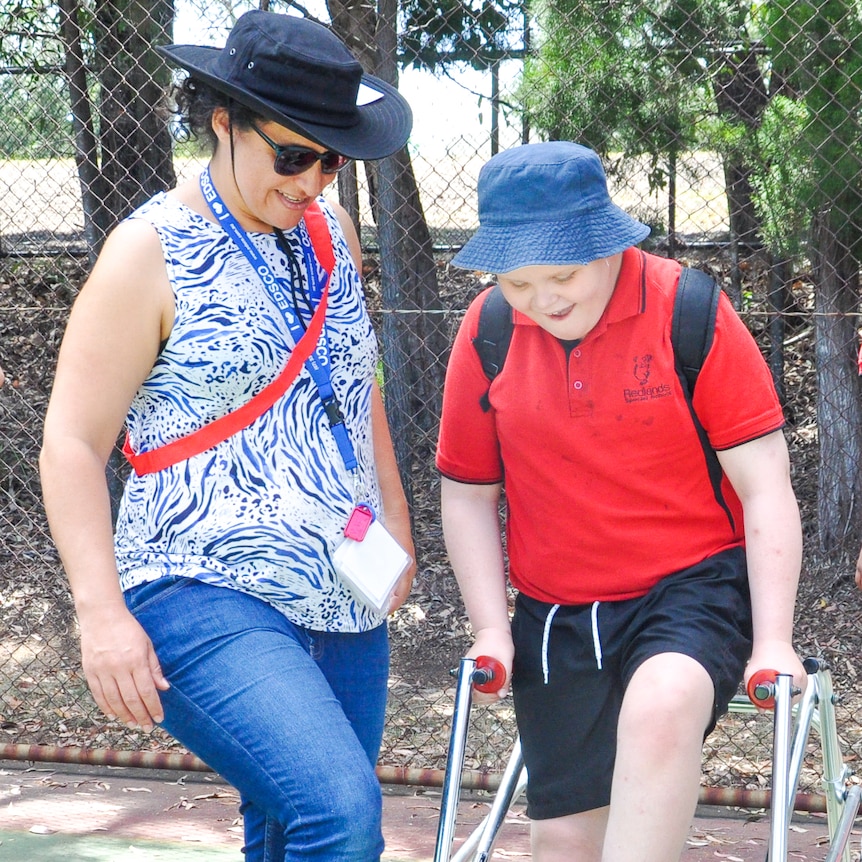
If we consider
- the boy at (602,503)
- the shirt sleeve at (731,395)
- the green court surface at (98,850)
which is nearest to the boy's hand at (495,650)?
the boy at (602,503)

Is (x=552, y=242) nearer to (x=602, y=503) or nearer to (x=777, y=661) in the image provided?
(x=602, y=503)

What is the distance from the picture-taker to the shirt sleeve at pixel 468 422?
7.28 feet

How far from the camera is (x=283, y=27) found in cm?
200

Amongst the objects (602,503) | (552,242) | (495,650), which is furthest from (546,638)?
(552,242)

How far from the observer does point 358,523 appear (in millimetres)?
2070

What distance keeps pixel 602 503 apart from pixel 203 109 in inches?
39.6

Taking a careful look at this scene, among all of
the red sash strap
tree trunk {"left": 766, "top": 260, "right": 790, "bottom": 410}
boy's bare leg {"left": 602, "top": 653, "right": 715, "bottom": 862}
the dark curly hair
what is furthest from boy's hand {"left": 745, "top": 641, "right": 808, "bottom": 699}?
tree trunk {"left": 766, "top": 260, "right": 790, "bottom": 410}

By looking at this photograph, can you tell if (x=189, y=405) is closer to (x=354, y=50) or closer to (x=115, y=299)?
(x=115, y=299)

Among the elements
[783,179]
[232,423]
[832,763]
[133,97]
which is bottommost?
[832,763]

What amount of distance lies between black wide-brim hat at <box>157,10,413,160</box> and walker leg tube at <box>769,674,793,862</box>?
1.13 meters

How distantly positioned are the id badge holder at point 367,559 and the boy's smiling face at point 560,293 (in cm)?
46

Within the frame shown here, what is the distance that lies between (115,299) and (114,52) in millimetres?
4401

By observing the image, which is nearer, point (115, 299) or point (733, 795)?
point (115, 299)

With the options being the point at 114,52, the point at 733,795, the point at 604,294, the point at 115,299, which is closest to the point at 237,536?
the point at 115,299
